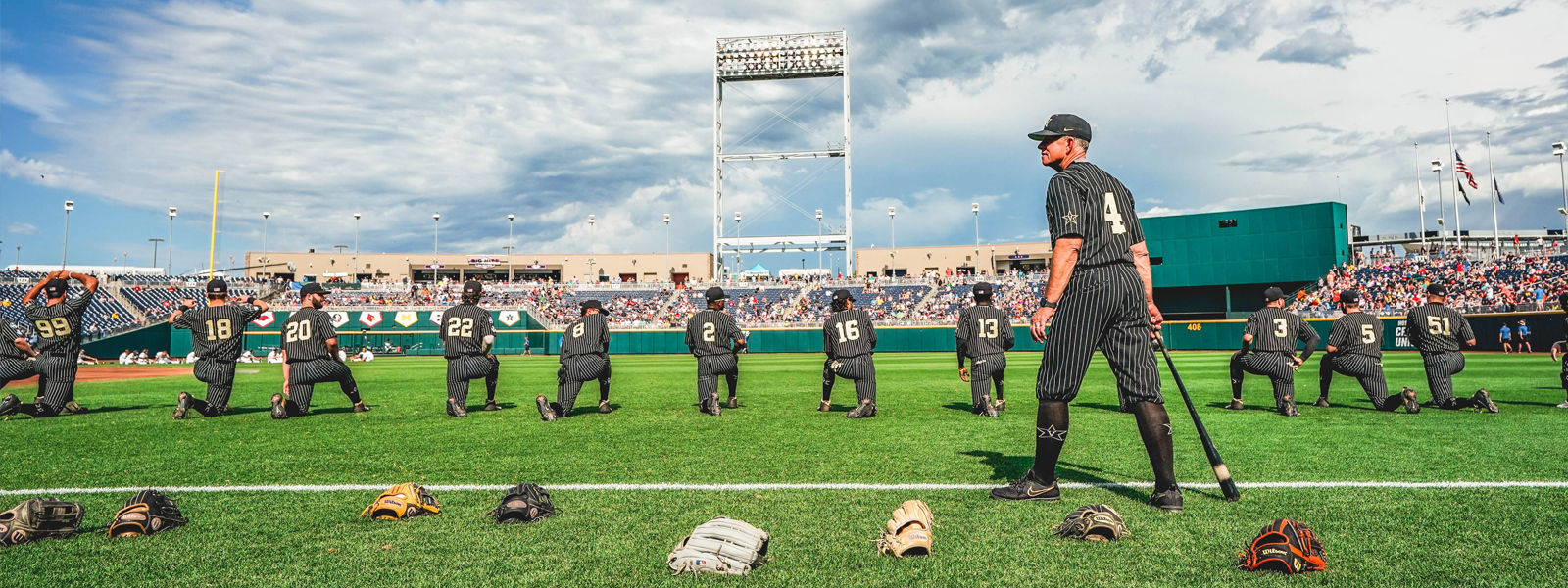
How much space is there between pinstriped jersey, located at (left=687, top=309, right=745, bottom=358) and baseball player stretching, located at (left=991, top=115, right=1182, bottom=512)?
647 cm

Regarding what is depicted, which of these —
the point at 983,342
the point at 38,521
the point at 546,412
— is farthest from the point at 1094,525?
the point at 546,412

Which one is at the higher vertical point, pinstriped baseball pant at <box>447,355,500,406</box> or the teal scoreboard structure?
the teal scoreboard structure

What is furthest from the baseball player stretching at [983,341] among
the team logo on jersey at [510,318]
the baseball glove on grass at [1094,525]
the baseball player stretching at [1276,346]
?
the team logo on jersey at [510,318]

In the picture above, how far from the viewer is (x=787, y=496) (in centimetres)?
489

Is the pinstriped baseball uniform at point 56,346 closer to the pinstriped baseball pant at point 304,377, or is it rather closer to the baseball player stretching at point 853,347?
the pinstriped baseball pant at point 304,377

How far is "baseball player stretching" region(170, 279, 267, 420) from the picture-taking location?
33.0ft

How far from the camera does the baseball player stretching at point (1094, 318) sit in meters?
4.60

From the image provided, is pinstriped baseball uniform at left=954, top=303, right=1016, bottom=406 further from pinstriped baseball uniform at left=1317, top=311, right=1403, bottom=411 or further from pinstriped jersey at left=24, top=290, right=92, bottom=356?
pinstriped jersey at left=24, top=290, right=92, bottom=356

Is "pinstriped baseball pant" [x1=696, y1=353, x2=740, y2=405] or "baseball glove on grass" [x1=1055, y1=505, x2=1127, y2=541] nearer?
"baseball glove on grass" [x1=1055, y1=505, x2=1127, y2=541]

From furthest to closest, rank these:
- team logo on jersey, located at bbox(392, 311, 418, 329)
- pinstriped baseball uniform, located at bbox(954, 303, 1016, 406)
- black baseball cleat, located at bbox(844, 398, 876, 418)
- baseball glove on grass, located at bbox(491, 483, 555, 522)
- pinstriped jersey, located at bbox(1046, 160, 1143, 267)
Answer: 1. team logo on jersey, located at bbox(392, 311, 418, 329)
2. pinstriped baseball uniform, located at bbox(954, 303, 1016, 406)
3. black baseball cleat, located at bbox(844, 398, 876, 418)
4. pinstriped jersey, located at bbox(1046, 160, 1143, 267)
5. baseball glove on grass, located at bbox(491, 483, 555, 522)

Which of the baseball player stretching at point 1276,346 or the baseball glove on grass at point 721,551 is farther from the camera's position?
the baseball player stretching at point 1276,346

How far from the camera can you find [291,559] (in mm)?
3629

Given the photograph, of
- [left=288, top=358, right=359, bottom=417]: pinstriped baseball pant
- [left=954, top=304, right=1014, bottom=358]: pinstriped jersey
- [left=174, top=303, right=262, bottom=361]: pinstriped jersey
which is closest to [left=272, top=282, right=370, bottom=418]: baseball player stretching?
[left=288, top=358, right=359, bottom=417]: pinstriped baseball pant

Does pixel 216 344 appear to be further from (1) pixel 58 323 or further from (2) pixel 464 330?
(2) pixel 464 330
